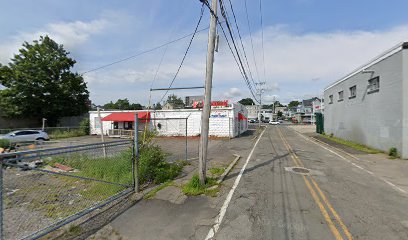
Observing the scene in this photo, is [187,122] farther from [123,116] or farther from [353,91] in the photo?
[353,91]

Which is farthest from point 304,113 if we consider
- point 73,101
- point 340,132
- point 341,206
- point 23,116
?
point 341,206

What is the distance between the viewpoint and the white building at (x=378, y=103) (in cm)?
1323

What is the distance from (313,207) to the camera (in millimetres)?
5906

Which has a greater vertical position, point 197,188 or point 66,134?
point 66,134

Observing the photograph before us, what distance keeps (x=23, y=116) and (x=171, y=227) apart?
36.5m

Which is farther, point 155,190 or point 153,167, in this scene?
point 153,167

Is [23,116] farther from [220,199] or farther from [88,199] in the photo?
[220,199]

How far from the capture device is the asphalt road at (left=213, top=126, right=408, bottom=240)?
182 inches

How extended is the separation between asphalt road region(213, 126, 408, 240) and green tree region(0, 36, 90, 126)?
3334 cm

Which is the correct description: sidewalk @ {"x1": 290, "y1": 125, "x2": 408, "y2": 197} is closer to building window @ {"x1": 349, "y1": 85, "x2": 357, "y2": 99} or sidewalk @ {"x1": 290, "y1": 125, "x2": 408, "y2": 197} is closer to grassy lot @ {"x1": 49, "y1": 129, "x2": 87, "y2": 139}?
building window @ {"x1": 349, "y1": 85, "x2": 357, "y2": 99}

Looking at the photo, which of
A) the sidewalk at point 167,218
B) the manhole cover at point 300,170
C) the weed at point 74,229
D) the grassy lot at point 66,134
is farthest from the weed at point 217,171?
the grassy lot at point 66,134

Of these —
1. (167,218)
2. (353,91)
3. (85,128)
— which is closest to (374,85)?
(353,91)

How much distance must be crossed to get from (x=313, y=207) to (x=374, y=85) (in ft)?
49.4

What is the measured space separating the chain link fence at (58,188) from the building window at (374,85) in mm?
16879
